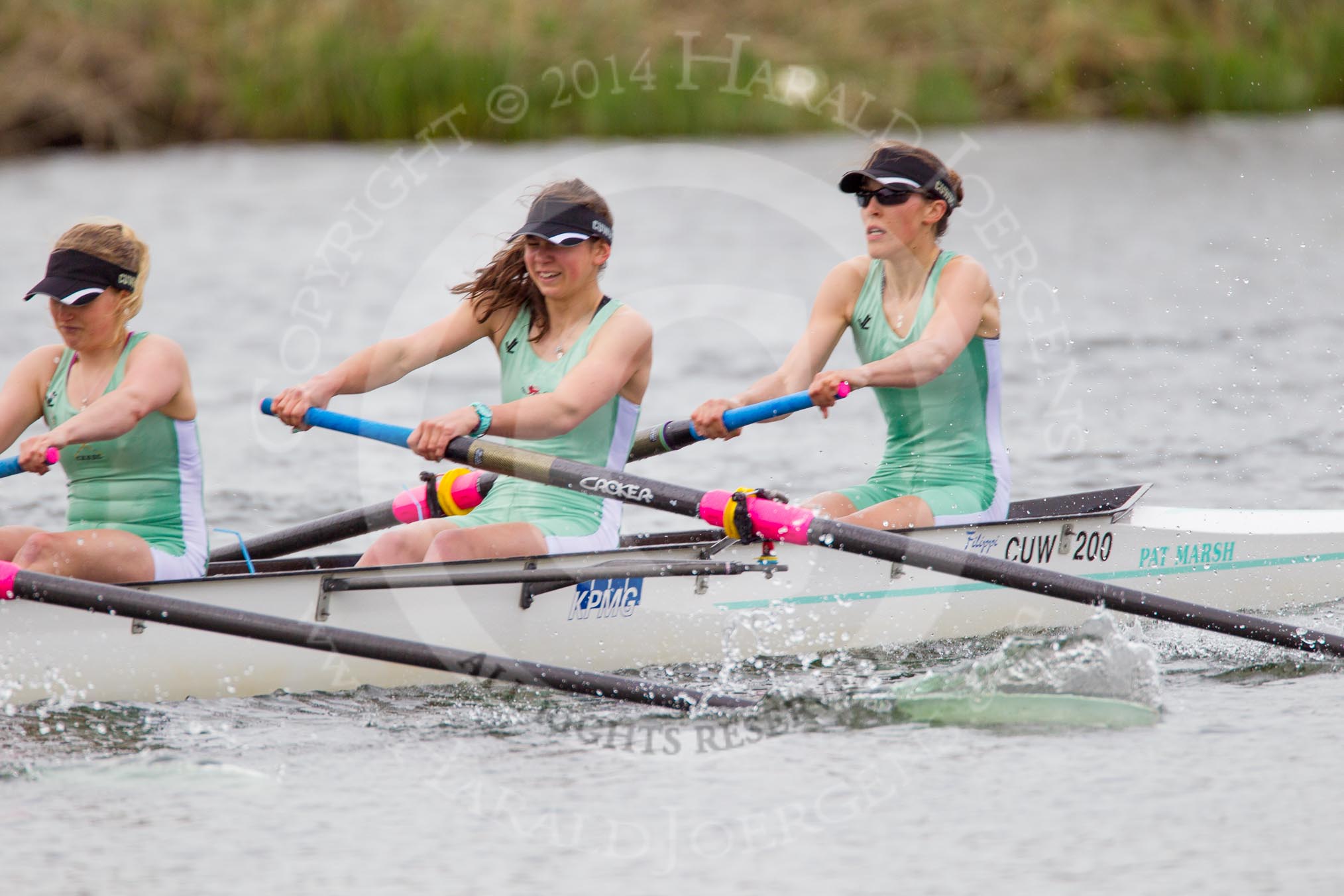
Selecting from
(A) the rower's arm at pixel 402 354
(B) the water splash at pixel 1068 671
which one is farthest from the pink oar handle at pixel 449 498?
(B) the water splash at pixel 1068 671

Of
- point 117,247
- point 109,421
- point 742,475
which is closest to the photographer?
point 109,421

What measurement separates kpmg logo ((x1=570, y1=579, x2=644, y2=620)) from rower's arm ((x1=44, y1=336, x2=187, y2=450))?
1.57 meters

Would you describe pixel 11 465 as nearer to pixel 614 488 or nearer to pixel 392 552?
pixel 392 552

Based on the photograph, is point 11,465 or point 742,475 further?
point 742,475

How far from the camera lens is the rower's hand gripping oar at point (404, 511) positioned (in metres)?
6.60

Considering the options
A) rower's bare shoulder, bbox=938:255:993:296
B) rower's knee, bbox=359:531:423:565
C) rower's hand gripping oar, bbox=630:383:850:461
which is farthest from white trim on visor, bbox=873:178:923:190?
rower's knee, bbox=359:531:423:565

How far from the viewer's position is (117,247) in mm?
5508

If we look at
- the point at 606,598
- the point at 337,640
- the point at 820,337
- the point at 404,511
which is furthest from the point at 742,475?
the point at 337,640

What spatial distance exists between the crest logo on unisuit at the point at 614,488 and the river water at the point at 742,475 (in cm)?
78

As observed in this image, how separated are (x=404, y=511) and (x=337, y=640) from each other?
1.50m

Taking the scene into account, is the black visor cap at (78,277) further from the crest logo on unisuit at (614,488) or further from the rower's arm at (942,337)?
the rower's arm at (942,337)

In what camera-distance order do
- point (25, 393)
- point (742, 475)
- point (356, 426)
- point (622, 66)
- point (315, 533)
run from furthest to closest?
point (622, 66) → point (742, 475) → point (315, 533) → point (356, 426) → point (25, 393)

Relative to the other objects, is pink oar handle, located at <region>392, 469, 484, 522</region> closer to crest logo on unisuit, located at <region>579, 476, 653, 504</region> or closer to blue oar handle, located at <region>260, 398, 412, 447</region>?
blue oar handle, located at <region>260, 398, 412, 447</region>

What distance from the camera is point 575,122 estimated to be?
814 inches
